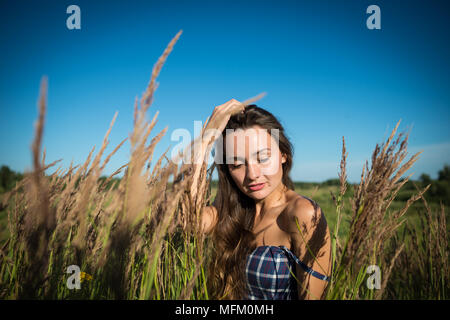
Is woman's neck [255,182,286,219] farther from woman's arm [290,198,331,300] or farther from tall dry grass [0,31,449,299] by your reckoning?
tall dry grass [0,31,449,299]

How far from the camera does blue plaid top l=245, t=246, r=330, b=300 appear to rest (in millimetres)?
1683

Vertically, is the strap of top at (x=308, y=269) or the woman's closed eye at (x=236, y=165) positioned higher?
the woman's closed eye at (x=236, y=165)

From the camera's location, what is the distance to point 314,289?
1.41 m

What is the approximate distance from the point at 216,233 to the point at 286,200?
0.75m

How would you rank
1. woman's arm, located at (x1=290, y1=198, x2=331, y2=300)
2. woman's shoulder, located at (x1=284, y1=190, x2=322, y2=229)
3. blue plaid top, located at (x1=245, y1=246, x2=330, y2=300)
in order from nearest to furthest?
woman's arm, located at (x1=290, y1=198, x2=331, y2=300) < woman's shoulder, located at (x1=284, y1=190, x2=322, y2=229) < blue plaid top, located at (x1=245, y1=246, x2=330, y2=300)

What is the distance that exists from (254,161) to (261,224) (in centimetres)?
65

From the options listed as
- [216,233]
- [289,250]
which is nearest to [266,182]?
[289,250]

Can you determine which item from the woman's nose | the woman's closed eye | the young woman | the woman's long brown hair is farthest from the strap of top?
the woman's closed eye

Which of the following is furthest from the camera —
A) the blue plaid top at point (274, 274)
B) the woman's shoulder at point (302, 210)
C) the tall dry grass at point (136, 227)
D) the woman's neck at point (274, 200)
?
the woman's neck at point (274, 200)

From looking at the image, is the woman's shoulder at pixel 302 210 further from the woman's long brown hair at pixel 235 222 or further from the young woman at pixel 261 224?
the woman's long brown hair at pixel 235 222

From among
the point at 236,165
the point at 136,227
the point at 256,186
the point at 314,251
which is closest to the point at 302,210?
the point at 314,251

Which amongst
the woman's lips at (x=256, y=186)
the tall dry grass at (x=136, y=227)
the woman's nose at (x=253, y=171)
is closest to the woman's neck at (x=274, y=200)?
the woman's lips at (x=256, y=186)

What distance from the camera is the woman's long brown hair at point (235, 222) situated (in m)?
1.80

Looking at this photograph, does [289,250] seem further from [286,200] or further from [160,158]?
[160,158]
